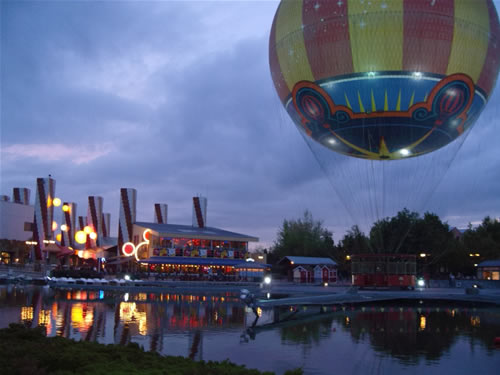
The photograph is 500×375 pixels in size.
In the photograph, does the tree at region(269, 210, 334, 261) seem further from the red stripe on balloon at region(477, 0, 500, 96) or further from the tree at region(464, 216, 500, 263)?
the red stripe on balloon at region(477, 0, 500, 96)

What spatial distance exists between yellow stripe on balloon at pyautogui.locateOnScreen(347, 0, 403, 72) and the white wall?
71.8 m

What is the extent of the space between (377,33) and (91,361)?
16009mm

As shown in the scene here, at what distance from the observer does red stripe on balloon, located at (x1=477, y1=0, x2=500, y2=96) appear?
20812mm

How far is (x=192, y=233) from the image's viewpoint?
61.9 metres

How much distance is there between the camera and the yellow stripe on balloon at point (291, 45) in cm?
2136

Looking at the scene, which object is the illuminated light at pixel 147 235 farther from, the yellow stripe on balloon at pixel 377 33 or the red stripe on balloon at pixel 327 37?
the yellow stripe on balloon at pixel 377 33

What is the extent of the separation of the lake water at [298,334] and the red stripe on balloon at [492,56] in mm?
10423

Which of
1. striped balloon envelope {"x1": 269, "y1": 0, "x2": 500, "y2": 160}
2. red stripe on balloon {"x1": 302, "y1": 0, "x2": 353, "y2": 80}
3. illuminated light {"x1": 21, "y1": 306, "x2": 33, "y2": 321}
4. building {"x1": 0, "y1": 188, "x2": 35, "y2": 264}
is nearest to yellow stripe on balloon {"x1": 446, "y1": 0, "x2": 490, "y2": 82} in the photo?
striped balloon envelope {"x1": 269, "y1": 0, "x2": 500, "y2": 160}

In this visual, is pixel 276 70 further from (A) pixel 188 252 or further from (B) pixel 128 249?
(A) pixel 188 252

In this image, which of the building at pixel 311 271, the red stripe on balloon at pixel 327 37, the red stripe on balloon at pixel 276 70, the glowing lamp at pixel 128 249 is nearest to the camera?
the red stripe on balloon at pixel 327 37

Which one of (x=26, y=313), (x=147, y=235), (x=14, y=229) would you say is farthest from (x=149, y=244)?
(x=26, y=313)

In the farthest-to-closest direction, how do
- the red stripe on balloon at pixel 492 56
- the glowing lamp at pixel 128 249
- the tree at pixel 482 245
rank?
the tree at pixel 482 245
the glowing lamp at pixel 128 249
the red stripe on balloon at pixel 492 56

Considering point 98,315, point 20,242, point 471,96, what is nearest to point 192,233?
point 20,242

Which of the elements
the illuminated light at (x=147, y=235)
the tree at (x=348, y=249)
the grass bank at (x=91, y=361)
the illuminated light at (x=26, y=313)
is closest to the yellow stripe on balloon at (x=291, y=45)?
the grass bank at (x=91, y=361)
